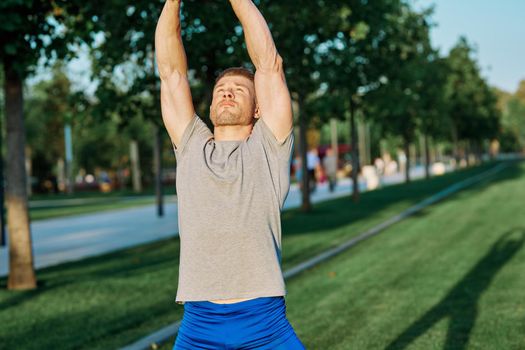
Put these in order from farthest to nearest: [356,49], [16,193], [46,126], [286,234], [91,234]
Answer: [46,126], [356,49], [91,234], [286,234], [16,193]

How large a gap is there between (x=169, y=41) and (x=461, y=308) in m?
5.33

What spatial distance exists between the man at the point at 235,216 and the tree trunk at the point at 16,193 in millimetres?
6876

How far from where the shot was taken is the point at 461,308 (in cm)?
747

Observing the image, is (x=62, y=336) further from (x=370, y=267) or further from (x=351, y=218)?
(x=351, y=218)

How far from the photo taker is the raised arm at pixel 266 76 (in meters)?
2.96

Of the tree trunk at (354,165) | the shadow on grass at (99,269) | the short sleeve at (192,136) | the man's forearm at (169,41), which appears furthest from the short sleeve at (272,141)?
the tree trunk at (354,165)

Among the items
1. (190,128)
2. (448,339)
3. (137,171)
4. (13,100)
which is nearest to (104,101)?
(13,100)

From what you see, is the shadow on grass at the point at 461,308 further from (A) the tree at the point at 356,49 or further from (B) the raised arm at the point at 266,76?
(A) the tree at the point at 356,49

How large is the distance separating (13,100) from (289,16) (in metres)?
6.70

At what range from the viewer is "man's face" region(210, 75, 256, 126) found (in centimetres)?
298

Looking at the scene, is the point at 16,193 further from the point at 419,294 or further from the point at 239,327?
the point at 239,327

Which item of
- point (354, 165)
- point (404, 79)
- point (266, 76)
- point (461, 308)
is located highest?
point (404, 79)

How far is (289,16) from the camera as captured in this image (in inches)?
575

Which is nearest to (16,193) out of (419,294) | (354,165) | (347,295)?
(347,295)
